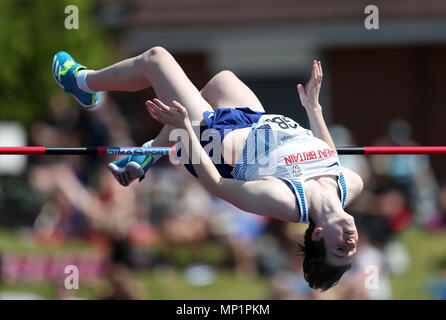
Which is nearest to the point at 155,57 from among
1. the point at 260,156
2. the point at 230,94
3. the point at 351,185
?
the point at 230,94

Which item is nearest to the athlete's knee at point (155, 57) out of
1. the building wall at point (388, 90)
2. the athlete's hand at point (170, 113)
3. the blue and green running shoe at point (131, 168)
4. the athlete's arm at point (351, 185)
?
the athlete's hand at point (170, 113)

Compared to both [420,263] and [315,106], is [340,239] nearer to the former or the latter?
[315,106]

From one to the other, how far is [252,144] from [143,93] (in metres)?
10.2

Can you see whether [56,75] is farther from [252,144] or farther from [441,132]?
[441,132]

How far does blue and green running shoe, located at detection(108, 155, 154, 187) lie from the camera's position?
544 centimetres

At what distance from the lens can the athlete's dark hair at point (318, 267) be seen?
4.89 metres

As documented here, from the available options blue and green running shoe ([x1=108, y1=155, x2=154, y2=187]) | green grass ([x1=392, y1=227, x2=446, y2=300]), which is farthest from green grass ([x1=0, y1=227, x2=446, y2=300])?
blue and green running shoe ([x1=108, y1=155, x2=154, y2=187])

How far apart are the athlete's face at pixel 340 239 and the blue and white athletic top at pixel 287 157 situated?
0.15m

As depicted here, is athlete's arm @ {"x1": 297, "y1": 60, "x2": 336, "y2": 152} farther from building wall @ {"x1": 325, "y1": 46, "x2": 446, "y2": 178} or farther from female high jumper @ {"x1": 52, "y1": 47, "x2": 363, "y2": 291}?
building wall @ {"x1": 325, "y1": 46, "x2": 446, "y2": 178}

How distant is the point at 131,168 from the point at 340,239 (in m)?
1.45

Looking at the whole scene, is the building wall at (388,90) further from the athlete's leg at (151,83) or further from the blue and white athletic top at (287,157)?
the blue and white athletic top at (287,157)

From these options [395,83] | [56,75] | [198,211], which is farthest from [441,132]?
[56,75]

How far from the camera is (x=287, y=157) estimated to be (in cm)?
484

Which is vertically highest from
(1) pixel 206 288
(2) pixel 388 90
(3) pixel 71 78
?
(2) pixel 388 90
